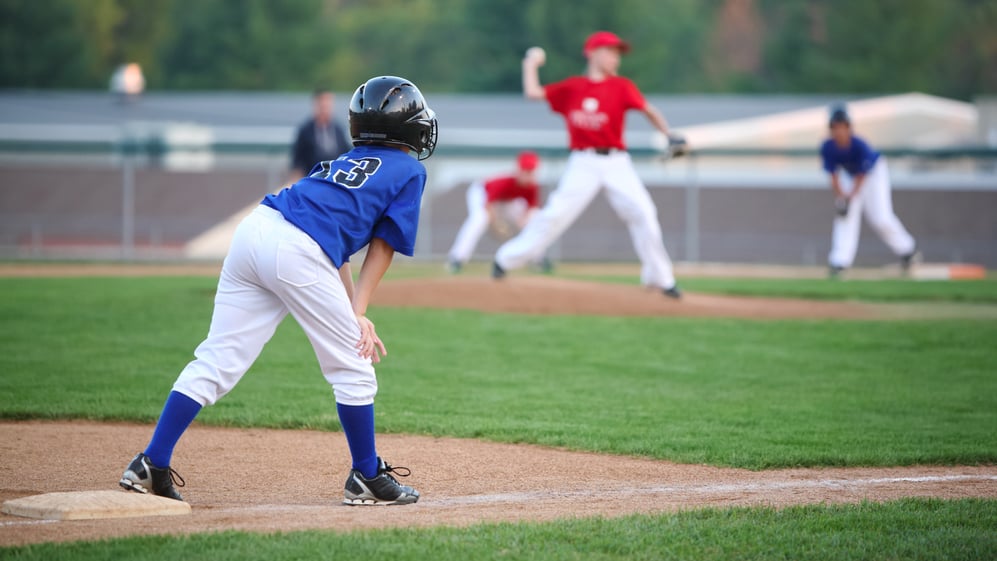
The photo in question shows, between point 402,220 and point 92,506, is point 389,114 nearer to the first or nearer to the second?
point 402,220

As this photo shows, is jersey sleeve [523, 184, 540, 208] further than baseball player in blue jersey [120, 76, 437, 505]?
Yes

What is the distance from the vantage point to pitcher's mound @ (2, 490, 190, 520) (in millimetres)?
4980

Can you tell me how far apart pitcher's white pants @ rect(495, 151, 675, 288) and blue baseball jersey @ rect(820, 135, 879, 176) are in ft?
16.4

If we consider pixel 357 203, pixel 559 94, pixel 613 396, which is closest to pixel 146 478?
pixel 357 203

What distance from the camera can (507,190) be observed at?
725 inches

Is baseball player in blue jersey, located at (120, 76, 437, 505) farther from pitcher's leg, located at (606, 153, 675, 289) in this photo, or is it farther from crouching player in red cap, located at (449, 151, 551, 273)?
crouching player in red cap, located at (449, 151, 551, 273)

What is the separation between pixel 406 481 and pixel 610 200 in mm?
6657

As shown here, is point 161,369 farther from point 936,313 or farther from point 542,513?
point 936,313

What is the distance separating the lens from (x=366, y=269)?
5359 mm

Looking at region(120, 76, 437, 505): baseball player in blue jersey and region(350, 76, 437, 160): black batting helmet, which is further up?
region(350, 76, 437, 160): black batting helmet

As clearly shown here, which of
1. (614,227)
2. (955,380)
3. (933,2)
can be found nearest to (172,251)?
(614,227)

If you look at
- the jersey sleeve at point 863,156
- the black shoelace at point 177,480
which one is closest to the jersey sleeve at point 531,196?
the jersey sleeve at point 863,156

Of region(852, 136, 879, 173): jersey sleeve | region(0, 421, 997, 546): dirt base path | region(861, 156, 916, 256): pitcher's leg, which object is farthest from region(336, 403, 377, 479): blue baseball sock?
region(861, 156, 916, 256): pitcher's leg

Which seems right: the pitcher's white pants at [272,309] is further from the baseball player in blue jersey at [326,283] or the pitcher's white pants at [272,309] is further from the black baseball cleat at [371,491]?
the black baseball cleat at [371,491]
